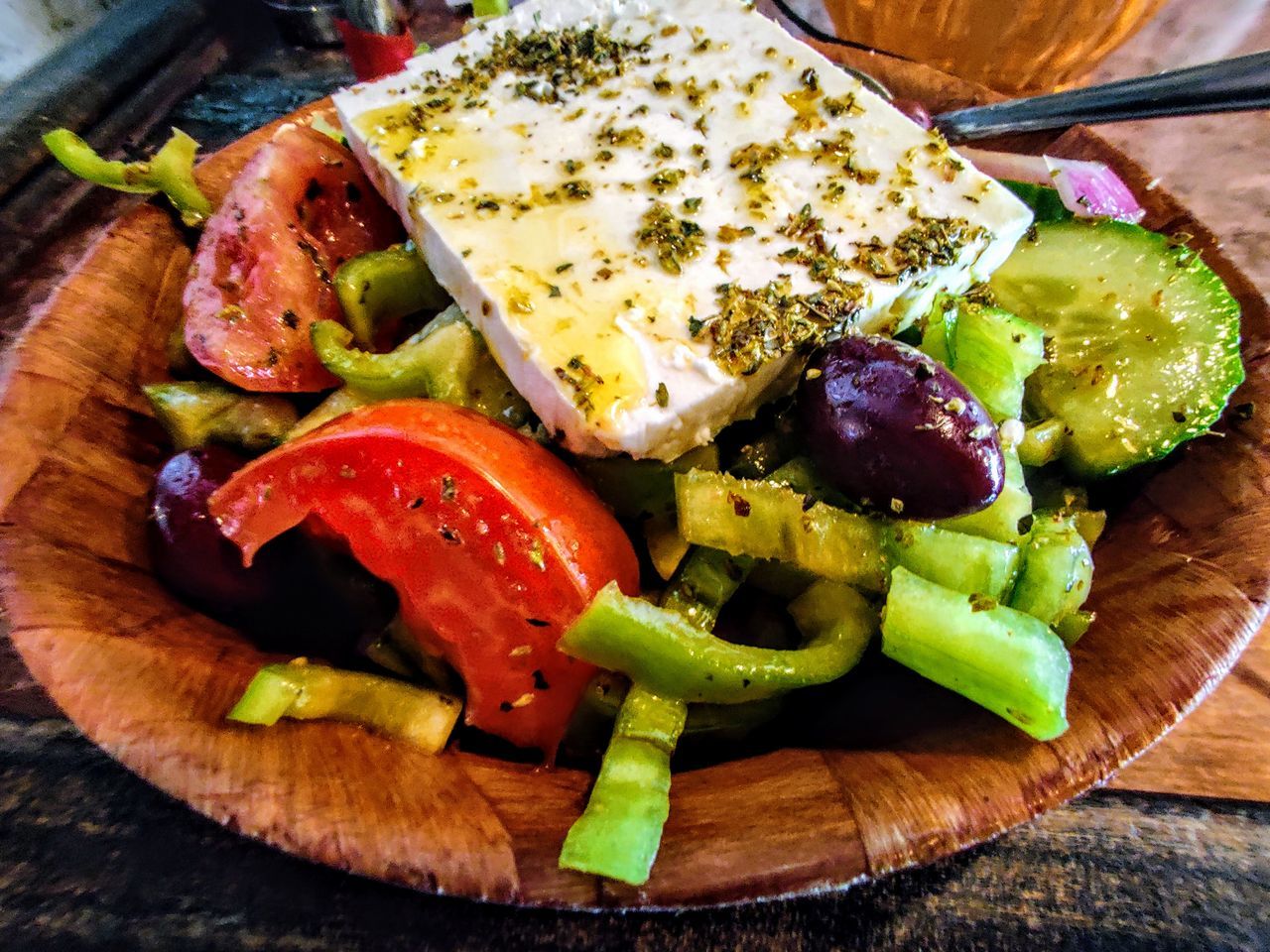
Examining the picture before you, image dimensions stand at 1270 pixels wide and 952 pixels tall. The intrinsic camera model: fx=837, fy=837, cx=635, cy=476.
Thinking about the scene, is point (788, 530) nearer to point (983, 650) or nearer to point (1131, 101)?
→ point (983, 650)

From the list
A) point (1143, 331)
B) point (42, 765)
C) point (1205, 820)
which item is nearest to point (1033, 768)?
point (1205, 820)

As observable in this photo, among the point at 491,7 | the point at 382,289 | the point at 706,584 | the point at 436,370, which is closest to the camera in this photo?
the point at 706,584

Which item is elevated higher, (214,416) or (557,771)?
(214,416)

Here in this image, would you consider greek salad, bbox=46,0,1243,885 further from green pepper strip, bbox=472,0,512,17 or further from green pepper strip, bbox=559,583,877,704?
green pepper strip, bbox=472,0,512,17

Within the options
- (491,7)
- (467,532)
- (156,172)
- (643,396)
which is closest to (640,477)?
(643,396)

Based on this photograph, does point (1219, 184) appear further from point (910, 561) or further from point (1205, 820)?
point (910, 561)

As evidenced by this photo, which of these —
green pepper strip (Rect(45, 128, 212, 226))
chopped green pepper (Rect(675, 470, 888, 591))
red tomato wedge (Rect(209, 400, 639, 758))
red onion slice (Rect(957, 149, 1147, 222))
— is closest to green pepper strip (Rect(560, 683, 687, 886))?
red tomato wedge (Rect(209, 400, 639, 758))

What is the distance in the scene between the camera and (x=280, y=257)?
Answer: 4.71ft

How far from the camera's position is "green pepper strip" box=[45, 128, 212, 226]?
1.57 meters

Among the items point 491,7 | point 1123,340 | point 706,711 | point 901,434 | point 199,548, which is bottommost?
point 706,711

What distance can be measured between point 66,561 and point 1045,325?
1.53 metres

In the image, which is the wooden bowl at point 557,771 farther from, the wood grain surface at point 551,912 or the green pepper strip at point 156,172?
the green pepper strip at point 156,172

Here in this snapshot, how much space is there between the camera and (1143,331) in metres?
1.32

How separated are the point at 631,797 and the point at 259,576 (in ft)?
2.24
